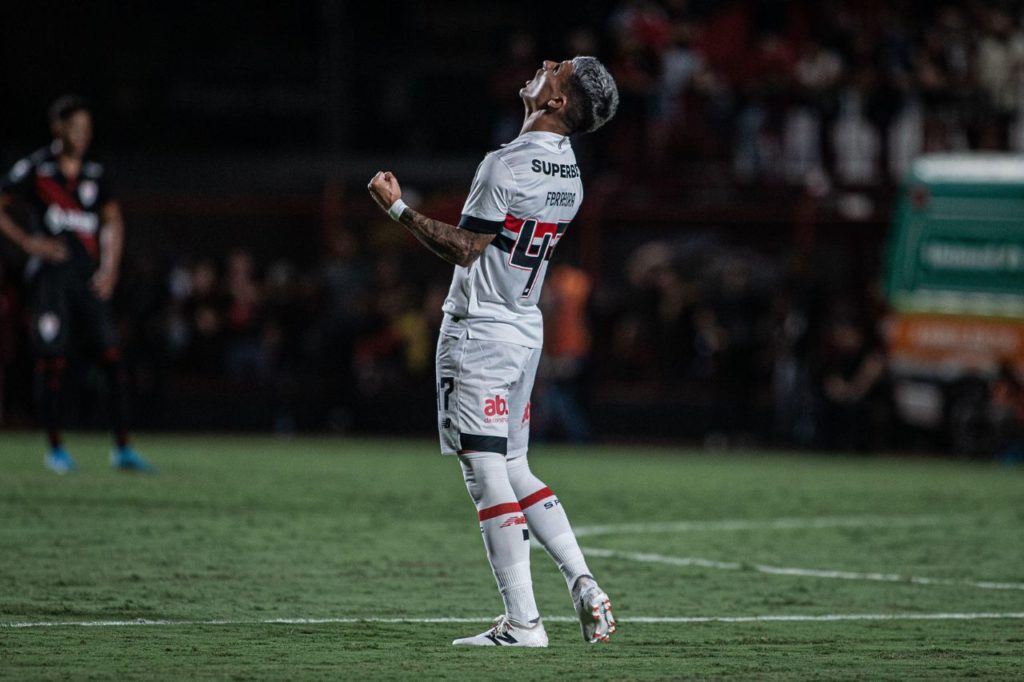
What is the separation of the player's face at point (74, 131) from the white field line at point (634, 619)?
6073 mm

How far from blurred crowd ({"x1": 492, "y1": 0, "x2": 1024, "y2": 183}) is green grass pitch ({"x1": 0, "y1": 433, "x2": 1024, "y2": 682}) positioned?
9.17 m

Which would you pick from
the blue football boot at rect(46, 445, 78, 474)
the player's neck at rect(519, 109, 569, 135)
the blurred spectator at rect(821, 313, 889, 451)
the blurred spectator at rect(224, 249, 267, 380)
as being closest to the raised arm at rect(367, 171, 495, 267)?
the player's neck at rect(519, 109, 569, 135)

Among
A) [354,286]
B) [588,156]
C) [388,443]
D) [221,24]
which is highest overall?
[221,24]

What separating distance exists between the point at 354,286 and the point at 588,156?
4241 mm

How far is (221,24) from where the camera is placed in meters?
31.7

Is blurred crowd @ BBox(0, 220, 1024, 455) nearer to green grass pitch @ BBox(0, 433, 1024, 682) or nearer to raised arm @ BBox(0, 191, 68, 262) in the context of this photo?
green grass pitch @ BBox(0, 433, 1024, 682)

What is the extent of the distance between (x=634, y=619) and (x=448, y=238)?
1874 millimetres

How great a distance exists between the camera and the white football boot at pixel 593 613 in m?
6.48

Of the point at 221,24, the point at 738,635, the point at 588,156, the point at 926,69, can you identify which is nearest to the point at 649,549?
the point at 738,635

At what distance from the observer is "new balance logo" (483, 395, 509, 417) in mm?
6625

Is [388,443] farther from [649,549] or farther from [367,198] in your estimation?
[649,549]

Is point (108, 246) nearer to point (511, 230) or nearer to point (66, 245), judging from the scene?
point (66, 245)

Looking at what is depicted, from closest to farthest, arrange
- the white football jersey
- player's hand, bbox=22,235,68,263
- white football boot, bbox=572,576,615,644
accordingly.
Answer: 1. white football boot, bbox=572,576,615,644
2. the white football jersey
3. player's hand, bbox=22,235,68,263

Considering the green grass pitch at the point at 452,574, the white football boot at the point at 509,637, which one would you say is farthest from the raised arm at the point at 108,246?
the white football boot at the point at 509,637
